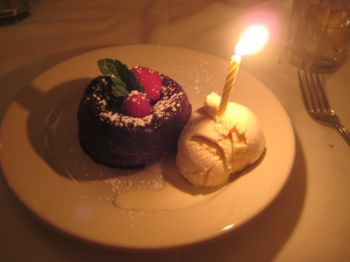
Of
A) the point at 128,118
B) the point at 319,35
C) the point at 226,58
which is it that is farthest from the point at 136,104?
the point at 319,35

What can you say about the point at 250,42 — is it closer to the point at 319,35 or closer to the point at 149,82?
the point at 149,82

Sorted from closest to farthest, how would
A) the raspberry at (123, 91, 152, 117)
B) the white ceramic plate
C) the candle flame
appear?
1. the white ceramic plate
2. the candle flame
3. the raspberry at (123, 91, 152, 117)

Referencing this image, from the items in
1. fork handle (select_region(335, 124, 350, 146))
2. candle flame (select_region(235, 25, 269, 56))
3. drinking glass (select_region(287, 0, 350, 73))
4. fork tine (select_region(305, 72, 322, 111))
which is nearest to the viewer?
candle flame (select_region(235, 25, 269, 56))

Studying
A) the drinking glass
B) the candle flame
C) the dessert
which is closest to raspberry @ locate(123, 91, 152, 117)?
the dessert

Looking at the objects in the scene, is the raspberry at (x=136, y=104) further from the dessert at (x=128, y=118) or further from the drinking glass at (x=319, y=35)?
the drinking glass at (x=319, y=35)

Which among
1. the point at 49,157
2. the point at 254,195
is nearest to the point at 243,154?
the point at 254,195

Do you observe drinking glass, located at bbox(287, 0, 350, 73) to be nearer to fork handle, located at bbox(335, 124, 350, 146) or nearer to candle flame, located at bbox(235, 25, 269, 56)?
fork handle, located at bbox(335, 124, 350, 146)
